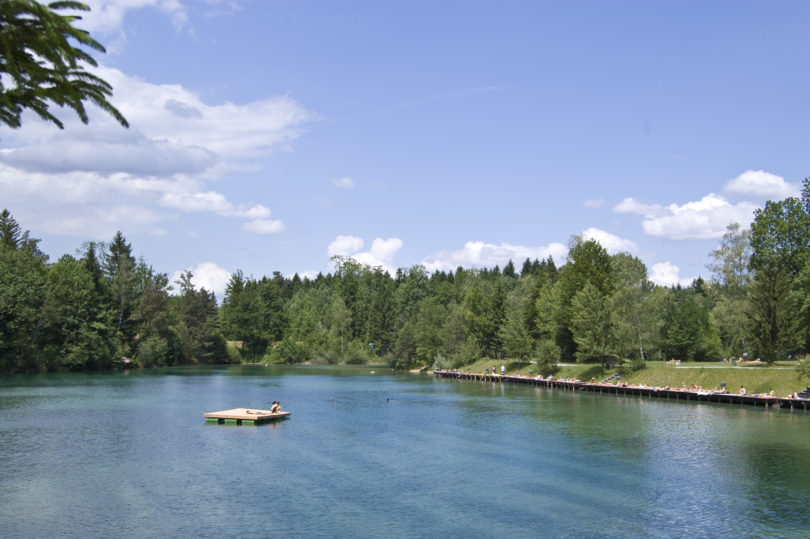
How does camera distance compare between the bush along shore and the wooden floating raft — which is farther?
the bush along shore

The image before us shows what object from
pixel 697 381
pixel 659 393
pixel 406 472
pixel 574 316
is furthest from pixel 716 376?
pixel 406 472

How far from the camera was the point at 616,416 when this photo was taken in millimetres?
56094

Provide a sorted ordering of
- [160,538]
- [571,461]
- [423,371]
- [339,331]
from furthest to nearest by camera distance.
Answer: [339,331]
[423,371]
[571,461]
[160,538]

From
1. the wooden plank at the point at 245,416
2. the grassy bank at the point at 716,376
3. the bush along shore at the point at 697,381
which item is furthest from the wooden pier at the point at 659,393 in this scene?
the wooden plank at the point at 245,416

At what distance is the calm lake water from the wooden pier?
2881mm

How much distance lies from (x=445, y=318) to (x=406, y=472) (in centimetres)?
11120

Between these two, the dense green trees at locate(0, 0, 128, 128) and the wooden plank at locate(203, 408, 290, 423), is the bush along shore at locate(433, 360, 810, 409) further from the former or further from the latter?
the dense green trees at locate(0, 0, 128, 128)

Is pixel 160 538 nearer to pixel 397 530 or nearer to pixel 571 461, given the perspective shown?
pixel 397 530

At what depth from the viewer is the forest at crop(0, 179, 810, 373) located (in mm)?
76188

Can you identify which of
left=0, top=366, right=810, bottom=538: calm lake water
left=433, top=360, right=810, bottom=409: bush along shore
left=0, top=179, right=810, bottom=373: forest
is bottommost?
left=0, top=366, right=810, bottom=538: calm lake water

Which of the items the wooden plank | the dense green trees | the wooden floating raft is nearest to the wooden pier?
the wooden plank

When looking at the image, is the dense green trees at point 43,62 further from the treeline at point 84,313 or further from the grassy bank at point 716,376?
the treeline at point 84,313

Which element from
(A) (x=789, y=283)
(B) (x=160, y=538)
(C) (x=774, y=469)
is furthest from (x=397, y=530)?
(A) (x=789, y=283)

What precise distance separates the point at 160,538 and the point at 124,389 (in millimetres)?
62316
